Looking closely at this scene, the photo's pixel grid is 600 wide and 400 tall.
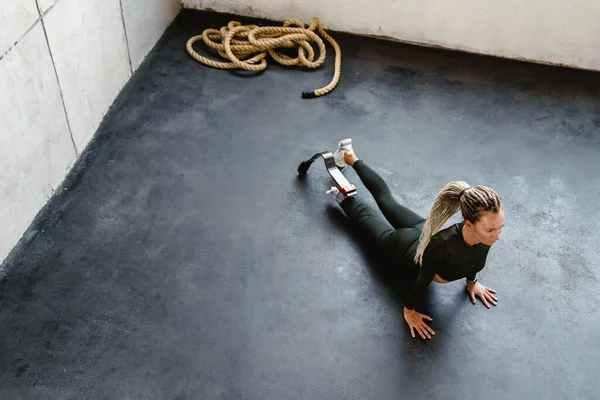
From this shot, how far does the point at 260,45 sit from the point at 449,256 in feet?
6.43

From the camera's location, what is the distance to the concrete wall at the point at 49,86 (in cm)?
267

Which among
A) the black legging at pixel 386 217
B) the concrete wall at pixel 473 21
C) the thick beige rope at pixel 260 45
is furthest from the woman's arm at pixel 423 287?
the concrete wall at pixel 473 21

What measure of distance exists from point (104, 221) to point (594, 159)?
2.60 meters

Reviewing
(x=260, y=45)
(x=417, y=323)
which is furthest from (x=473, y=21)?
(x=417, y=323)

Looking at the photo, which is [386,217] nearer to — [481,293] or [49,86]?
[481,293]

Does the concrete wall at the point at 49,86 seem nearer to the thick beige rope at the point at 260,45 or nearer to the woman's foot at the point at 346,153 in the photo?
the thick beige rope at the point at 260,45

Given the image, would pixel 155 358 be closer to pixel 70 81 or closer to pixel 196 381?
pixel 196 381

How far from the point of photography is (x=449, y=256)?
8.30ft

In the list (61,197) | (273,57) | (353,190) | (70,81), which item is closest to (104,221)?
(61,197)

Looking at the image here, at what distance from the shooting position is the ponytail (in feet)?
8.13

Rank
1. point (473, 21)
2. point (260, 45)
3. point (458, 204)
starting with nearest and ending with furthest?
point (458, 204), point (260, 45), point (473, 21)

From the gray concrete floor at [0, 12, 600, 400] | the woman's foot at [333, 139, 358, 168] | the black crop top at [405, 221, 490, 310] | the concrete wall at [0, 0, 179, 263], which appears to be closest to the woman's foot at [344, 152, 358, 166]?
the woman's foot at [333, 139, 358, 168]

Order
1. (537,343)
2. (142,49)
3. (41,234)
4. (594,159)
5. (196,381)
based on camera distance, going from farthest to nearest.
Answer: (142,49) < (594,159) < (41,234) < (537,343) < (196,381)

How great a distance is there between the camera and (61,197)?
3.11 meters
